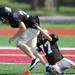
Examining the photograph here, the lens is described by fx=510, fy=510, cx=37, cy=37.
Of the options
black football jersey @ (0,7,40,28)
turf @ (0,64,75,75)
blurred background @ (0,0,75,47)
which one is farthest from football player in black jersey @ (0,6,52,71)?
blurred background @ (0,0,75,47)

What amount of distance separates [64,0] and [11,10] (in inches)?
1900

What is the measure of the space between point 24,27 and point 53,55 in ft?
3.03

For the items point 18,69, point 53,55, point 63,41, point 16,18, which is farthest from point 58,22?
point 53,55

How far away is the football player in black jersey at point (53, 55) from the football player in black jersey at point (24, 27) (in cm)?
17

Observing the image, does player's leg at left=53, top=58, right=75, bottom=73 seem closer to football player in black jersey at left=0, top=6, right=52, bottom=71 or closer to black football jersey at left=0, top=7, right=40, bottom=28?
football player in black jersey at left=0, top=6, right=52, bottom=71

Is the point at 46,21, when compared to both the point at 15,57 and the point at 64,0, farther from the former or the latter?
the point at 64,0

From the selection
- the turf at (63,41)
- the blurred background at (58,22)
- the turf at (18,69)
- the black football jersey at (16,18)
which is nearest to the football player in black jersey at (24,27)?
the black football jersey at (16,18)

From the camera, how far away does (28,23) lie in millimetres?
11820

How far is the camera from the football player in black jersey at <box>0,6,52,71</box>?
37.8 feet

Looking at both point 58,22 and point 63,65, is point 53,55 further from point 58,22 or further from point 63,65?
point 58,22

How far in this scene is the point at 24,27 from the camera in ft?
37.9

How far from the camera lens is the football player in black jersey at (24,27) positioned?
11.5 meters

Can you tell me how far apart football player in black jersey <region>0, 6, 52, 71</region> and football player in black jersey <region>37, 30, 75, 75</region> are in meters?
0.17

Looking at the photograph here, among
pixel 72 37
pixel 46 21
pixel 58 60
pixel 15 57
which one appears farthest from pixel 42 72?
pixel 46 21
